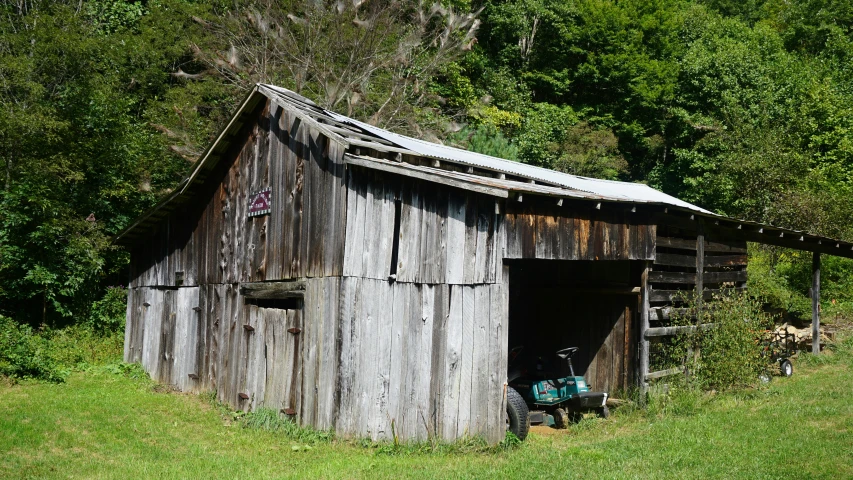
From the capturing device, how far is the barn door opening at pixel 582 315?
13.6m

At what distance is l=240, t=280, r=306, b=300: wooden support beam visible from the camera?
37.1 ft

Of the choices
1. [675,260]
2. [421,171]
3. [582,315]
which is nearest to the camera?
[421,171]

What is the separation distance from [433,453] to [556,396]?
3491 mm

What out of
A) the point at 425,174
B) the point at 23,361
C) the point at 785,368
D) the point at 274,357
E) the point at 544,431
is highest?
the point at 425,174

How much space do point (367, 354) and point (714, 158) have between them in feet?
90.9

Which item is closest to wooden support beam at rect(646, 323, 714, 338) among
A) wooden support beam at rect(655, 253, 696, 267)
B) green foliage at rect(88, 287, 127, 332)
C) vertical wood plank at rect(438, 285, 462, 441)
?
wooden support beam at rect(655, 253, 696, 267)

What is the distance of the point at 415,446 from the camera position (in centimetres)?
1007

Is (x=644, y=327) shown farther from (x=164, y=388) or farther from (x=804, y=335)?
(x=164, y=388)

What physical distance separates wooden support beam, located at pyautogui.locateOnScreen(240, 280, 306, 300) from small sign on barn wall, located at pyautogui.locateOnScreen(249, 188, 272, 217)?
1.18 metres

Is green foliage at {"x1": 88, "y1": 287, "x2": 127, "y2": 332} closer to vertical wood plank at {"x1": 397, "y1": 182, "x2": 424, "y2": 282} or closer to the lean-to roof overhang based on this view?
the lean-to roof overhang

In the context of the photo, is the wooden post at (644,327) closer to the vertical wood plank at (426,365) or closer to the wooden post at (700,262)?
the wooden post at (700,262)

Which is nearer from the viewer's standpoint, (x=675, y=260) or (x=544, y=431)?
(x=544, y=431)

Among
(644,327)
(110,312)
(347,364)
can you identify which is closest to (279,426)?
(347,364)

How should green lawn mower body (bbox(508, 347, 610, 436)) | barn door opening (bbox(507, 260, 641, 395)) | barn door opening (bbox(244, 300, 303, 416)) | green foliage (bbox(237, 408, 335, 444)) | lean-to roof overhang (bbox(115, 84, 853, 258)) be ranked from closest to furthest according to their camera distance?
lean-to roof overhang (bbox(115, 84, 853, 258)), green foliage (bbox(237, 408, 335, 444)), barn door opening (bbox(244, 300, 303, 416)), green lawn mower body (bbox(508, 347, 610, 436)), barn door opening (bbox(507, 260, 641, 395))
